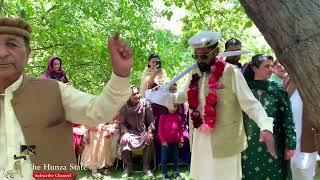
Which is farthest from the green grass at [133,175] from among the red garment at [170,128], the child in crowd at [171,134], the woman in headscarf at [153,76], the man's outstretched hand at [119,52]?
the man's outstretched hand at [119,52]

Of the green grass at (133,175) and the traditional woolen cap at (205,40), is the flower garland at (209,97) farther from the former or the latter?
the green grass at (133,175)

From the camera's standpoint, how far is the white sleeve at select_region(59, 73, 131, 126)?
2.51 metres

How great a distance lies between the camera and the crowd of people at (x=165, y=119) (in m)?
2.73

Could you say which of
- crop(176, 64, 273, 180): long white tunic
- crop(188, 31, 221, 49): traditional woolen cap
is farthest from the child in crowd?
crop(188, 31, 221, 49): traditional woolen cap

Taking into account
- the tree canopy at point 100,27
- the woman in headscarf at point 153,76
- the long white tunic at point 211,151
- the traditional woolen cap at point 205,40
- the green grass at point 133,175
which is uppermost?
the tree canopy at point 100,27

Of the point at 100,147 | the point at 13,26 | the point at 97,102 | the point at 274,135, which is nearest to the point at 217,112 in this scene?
the point at 274,135

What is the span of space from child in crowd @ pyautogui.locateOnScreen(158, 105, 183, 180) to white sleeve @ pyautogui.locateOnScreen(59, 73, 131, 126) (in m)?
5.42

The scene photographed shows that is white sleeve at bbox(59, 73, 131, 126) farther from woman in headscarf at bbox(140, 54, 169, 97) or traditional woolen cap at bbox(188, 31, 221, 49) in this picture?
woman in headscarf at bbox(140, 54, 169, 97)

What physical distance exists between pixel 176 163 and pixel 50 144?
5612 millimetres

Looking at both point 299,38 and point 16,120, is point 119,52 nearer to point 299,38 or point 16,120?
point 16,120

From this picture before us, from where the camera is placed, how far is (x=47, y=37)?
1119 cm

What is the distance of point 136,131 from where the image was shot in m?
8.83

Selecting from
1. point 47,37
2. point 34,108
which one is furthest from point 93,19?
point 34,108

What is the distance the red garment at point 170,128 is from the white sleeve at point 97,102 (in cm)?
541
